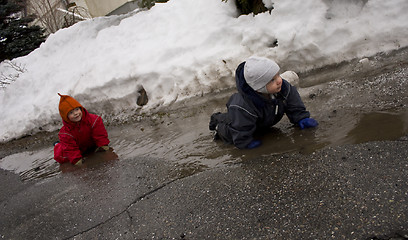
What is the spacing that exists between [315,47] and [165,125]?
3.10 metres

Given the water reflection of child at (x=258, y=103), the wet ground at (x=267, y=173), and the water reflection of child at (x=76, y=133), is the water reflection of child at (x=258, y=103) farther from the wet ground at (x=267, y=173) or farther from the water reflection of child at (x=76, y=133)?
the water reflection of child at (x=76, y=133)

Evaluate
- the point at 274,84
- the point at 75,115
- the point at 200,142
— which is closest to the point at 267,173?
the point at 274,84

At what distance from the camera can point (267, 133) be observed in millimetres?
4336

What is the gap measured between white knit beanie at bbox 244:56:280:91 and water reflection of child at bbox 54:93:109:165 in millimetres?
3070

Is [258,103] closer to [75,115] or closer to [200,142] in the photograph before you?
[200,142]

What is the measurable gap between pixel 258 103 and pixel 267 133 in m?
0.57

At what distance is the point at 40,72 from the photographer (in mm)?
9500

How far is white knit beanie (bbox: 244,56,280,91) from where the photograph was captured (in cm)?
363

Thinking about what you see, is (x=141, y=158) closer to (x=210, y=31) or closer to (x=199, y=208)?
(x=199, y=208)

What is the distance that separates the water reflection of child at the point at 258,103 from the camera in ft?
12.1

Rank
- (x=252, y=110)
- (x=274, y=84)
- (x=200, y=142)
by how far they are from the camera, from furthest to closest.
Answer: (x=200, y=142) → (x=252, y=110) → (x=274, y=84)

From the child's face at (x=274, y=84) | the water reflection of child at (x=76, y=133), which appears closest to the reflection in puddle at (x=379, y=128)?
the child's face at (x=274, y=84)

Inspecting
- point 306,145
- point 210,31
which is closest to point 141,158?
point 306,145

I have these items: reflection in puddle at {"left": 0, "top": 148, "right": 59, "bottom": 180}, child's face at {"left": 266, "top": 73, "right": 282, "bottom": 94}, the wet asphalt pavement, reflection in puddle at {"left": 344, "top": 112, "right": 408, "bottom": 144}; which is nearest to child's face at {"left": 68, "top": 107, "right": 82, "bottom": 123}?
reflection in puddle at {"left": 0, "top": 148, "right": 59, "bottom": 180}
